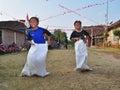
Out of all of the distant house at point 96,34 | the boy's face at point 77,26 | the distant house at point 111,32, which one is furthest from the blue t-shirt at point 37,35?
the distant house at point 96,34

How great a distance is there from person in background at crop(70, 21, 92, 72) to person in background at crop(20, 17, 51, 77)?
132 cm

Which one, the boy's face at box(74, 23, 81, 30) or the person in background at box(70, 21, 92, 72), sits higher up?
the boy's face at box(74, 23, 81, 30)

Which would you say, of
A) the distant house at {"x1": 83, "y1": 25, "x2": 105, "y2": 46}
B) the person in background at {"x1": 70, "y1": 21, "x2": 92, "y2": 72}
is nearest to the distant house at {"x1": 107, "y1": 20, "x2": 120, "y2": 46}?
the distant house at {"x1": 83, "y1": 25, "x2": 105, "y2": 46}

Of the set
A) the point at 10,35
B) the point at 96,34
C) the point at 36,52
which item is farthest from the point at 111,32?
the point at 36,52

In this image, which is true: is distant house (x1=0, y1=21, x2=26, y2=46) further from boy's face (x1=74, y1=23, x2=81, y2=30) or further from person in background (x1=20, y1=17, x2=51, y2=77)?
person in background (x1=20, y1=17, x2=51, y2=77)

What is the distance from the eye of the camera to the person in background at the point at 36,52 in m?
8.31

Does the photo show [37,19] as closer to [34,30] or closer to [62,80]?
[34,30]

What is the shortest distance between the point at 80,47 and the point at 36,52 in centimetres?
185

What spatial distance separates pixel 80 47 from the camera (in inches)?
380

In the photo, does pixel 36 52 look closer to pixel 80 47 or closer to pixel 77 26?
pixel 80 47

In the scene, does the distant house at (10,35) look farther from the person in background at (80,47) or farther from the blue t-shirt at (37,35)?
the blue t-shirt at (37,35)

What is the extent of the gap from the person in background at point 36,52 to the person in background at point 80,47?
4.33ft

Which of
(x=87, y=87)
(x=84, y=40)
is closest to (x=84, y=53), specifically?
(x=84, y=40)

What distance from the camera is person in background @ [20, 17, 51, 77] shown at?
27.3ft
